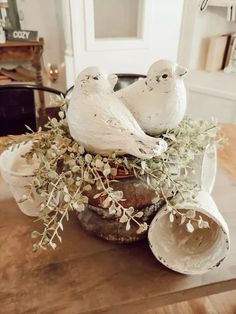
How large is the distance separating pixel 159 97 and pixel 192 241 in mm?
332

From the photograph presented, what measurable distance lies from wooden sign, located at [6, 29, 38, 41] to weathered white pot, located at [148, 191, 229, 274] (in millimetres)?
2121

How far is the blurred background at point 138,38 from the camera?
2031 mm

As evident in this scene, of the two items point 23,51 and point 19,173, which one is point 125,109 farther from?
point 23,51

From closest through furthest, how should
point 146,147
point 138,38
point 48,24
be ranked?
point 146,147
point 138,38
point 48,24

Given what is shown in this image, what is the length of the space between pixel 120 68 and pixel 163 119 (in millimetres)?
1630

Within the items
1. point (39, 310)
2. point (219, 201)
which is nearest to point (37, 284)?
point (39, 310)

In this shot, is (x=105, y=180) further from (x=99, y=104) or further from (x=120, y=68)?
Result: (x=120, y=68)

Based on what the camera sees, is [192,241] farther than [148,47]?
No

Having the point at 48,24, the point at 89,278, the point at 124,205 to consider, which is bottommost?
the point at 89,278

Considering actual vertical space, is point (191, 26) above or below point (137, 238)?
above

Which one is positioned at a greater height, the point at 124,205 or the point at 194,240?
the point at 124,205

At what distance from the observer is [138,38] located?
212 cm

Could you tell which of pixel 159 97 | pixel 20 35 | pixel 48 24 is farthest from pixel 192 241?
pixel 48 24

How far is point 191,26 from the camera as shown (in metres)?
2.21
